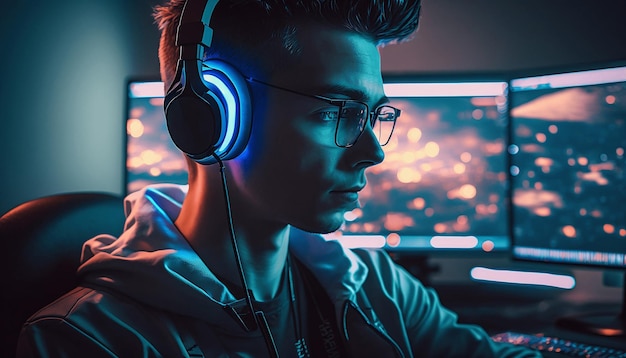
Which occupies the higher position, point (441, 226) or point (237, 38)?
point (237, 38)

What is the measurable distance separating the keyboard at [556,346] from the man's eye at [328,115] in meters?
0.55

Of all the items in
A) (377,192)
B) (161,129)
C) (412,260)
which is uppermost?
(161,129)

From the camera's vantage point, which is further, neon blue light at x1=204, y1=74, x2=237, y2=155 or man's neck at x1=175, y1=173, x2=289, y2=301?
man's neck at x1=175, y1=173, x2=289, y2=301

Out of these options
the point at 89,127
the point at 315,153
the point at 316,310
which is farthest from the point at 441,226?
the point at 89,127

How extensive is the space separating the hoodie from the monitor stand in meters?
0.25

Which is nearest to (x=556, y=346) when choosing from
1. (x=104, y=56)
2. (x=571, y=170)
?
(x=571, y=170)

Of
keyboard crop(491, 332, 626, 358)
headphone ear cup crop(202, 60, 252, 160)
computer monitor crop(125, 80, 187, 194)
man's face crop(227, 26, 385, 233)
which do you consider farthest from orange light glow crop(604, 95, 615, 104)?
computer monitor crop(125, 80, 187, 194)

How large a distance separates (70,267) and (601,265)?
1.05 m

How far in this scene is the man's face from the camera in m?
0.79

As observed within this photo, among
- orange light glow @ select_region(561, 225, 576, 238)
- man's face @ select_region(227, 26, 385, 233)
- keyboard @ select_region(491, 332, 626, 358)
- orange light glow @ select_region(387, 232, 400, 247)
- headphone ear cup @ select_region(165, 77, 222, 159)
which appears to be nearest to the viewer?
headphone ear cup @ select_region(165, 77, 222, 159)

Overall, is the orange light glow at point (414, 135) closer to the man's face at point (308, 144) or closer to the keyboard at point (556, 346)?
the keyboard at point (556, 346)

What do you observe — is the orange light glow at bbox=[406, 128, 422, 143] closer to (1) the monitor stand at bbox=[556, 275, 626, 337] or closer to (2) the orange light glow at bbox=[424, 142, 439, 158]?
(2) the orange light glow at bbox=[424, 142, 439, 158]

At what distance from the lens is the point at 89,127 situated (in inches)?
58.6

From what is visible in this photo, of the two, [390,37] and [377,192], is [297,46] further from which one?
[377,192]
